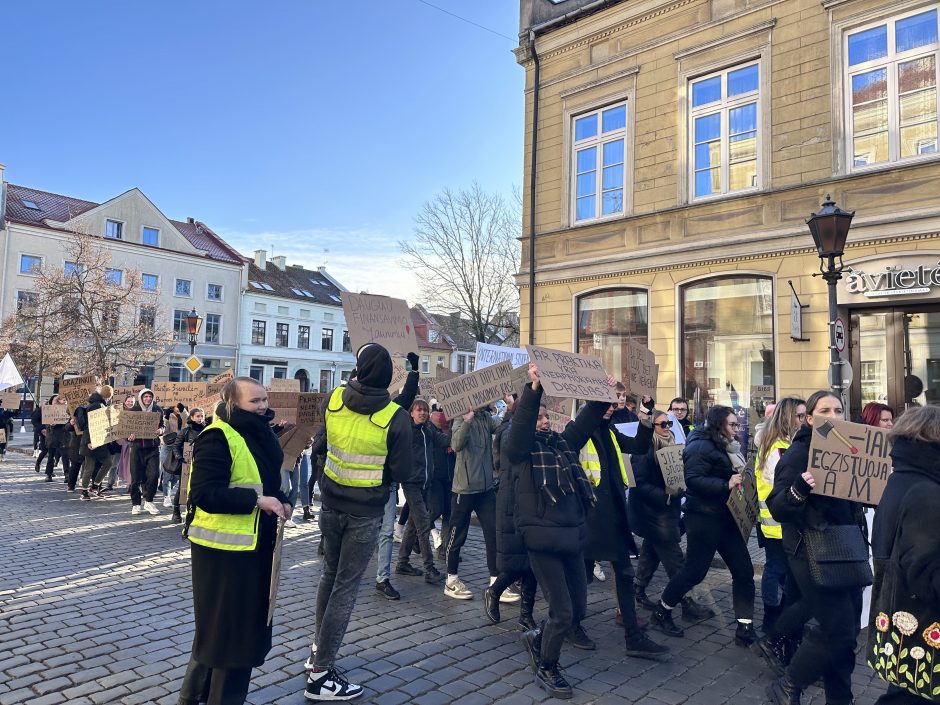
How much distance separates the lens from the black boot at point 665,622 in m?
5.16

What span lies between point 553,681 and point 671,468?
7.03ft

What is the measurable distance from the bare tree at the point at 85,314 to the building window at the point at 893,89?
23936 millimetres

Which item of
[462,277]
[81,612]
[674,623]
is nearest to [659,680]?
[674,623]

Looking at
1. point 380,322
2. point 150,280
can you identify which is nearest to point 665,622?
point 380,322

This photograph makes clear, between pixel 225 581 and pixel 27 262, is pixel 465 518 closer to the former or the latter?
pixel 225 581

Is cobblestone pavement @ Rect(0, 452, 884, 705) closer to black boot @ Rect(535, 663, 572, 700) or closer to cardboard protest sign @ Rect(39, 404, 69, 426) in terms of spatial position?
black boot @ Rect(535, 663, 572, 700)

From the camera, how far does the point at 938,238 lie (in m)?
9.78

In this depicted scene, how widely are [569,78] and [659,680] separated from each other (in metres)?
13.5

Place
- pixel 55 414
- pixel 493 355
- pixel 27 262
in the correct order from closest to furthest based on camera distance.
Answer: pixel 493 355 → pixel 55 414 → pixel 27 262

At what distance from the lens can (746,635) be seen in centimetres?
488

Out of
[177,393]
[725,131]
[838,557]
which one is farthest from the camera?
[725,131]

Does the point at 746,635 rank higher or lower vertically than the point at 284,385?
lower

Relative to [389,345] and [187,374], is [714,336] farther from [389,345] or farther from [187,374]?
[187,374]

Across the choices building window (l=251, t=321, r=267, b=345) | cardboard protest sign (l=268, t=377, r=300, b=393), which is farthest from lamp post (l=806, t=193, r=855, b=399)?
building window (l=251, t=321, r=267, b=345)
